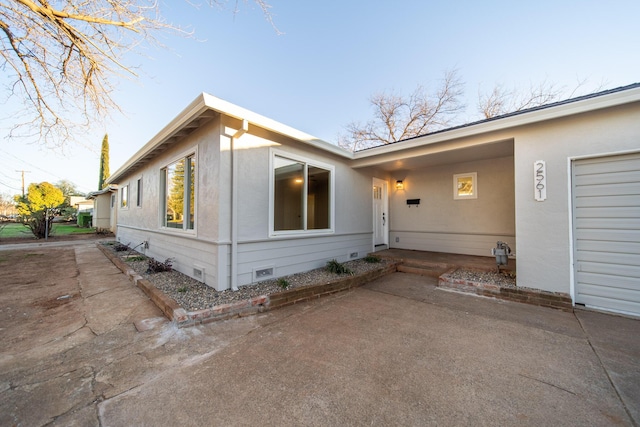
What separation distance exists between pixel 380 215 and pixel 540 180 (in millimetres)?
4121

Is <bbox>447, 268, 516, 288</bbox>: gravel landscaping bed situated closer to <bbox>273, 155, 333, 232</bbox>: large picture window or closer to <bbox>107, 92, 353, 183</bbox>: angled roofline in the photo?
<bbox>273, 155, 333, 232</bbox>: large picture window

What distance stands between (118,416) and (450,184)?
7499mm

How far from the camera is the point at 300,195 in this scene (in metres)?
5.12

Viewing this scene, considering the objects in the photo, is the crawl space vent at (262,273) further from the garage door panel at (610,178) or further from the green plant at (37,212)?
the green plant at (37,212)

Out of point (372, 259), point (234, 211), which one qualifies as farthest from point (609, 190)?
point (234, 211)

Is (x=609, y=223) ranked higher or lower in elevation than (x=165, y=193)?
lower

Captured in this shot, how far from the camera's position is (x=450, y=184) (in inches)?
267

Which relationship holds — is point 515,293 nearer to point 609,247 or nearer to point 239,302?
point 609,247

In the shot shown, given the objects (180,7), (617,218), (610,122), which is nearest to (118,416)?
(180,7)

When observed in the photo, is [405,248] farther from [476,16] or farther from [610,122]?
[476,16]

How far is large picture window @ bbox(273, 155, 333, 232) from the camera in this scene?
4668mm

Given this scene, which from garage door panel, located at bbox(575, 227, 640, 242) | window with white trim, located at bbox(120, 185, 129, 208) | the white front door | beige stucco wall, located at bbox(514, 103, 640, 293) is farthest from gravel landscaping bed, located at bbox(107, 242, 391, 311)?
window with white trim, located at bbox(120, 185, 129, 208)

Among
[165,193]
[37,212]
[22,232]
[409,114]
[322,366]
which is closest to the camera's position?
[322,366]

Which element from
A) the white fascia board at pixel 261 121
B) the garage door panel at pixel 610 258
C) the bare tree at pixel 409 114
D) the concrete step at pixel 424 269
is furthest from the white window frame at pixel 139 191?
the bare tree at pixel 409 114
